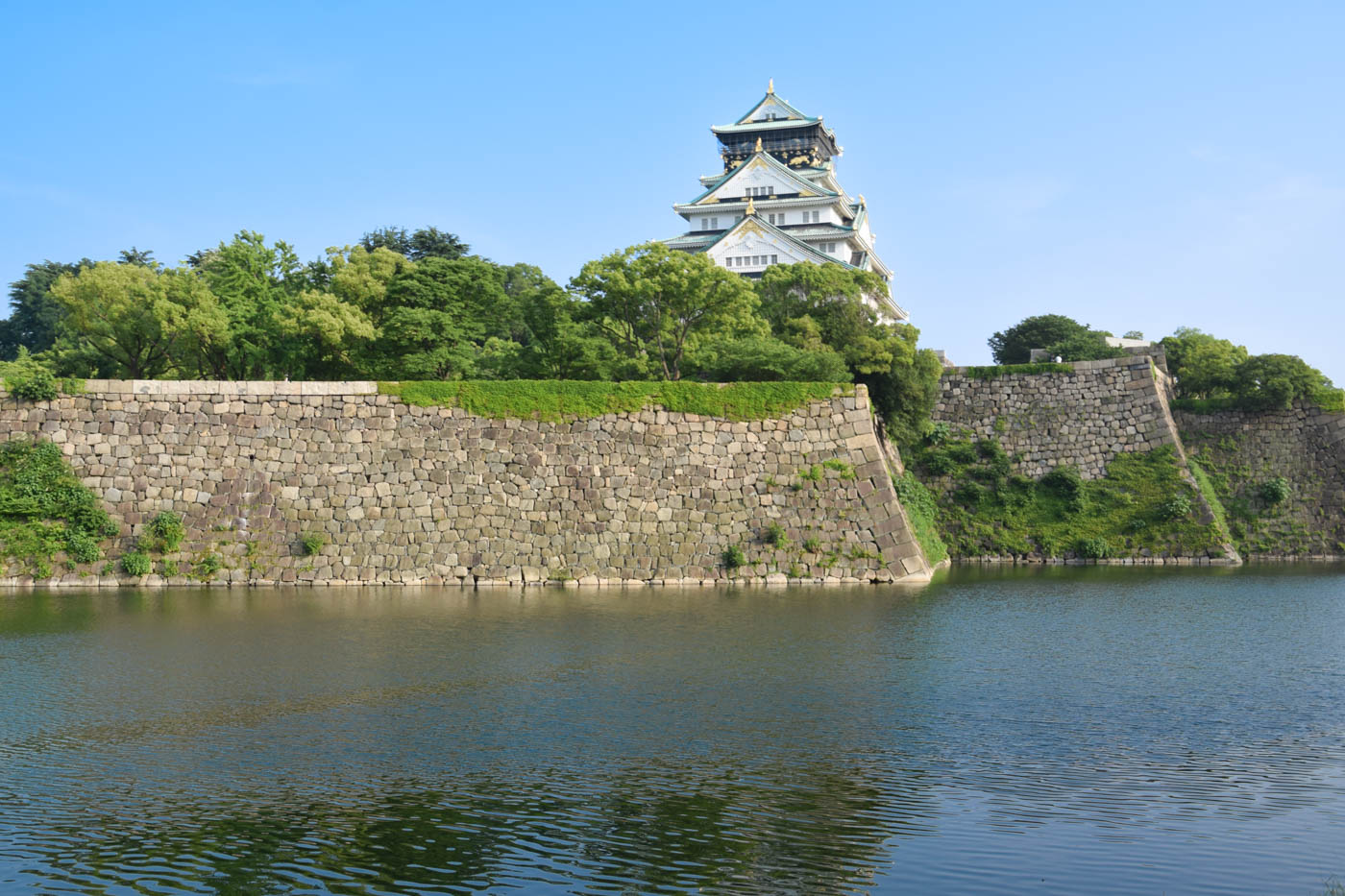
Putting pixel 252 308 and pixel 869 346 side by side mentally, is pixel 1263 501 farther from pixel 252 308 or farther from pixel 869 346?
pixel 252 308

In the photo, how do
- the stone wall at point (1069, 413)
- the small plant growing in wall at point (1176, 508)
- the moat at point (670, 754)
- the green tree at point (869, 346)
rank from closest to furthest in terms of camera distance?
the moat at point (670, 754) → the small plant growing in wall at point (1176, 508) → the green tree at point (869, 346) → the stone wall at point (1069, 413)

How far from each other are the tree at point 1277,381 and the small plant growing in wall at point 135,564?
113 feet

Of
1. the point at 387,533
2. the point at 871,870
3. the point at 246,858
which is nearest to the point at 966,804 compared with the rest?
the point at 871,870

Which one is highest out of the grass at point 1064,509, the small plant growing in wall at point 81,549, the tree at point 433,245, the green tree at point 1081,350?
the tree at point 433,245

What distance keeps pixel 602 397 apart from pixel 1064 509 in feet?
54.3

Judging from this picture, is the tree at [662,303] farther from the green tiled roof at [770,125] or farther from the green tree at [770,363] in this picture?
the green tiled roof at [770,125]

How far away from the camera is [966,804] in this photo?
976 centimetres

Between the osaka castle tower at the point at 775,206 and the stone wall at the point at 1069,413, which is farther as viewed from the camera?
the osaka castle tower at the point at 775,206

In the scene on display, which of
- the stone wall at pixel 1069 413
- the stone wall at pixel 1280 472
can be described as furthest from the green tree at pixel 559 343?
the stone wall at pixel 1280 472

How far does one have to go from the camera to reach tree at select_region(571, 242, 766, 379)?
112ft

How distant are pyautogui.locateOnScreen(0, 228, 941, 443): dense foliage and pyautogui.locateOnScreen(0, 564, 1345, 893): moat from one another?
46.6 feet

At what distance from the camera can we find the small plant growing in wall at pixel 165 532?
2714 centimetres

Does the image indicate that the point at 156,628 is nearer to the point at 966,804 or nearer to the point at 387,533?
the point at 387,533

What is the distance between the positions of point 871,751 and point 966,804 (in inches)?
73.9
